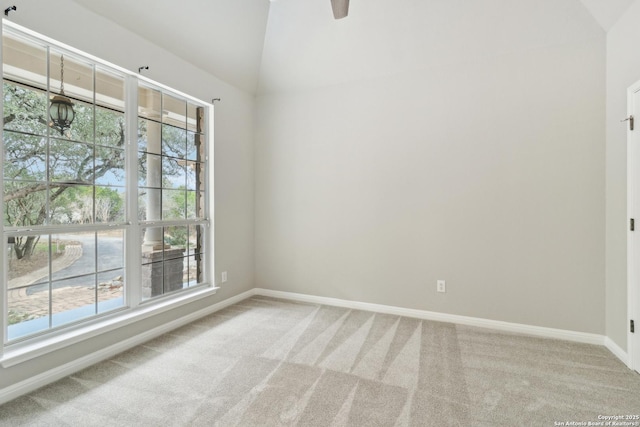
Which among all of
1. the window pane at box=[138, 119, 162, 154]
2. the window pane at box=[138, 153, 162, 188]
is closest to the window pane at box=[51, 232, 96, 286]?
the window pane at box=[138, 153, 162, 188]

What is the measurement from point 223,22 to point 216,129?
105cm

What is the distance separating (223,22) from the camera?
9.62 feet

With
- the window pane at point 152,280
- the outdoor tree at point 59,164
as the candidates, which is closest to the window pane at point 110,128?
the outdoor tree at point 59,164

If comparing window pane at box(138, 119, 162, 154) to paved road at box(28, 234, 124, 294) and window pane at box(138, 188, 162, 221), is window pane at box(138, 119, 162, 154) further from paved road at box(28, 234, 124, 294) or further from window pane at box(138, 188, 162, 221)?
paved road at box(28, 234, 124, 294)

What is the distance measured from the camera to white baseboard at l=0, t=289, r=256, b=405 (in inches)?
75.1

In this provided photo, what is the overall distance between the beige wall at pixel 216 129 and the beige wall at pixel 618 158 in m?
3.63

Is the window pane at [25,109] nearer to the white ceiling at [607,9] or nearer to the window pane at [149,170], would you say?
the window pane at [149,170]

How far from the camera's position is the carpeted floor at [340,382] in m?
1.74

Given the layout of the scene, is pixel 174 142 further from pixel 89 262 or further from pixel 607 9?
pixel 607 9

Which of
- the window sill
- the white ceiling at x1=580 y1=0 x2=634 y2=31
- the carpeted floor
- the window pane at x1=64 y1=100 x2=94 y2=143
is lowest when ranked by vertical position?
the carpeted floor

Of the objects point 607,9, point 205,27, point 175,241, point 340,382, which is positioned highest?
point 205,27

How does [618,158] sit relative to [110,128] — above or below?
below

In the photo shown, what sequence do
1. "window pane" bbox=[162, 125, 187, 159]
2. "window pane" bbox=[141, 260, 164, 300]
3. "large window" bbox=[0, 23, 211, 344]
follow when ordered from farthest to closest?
"window pane" bbox=[162, 125, 187, 159] → "window pane" bbox=[141, 260, 164, 300] → "large window" bbox=[0, 23, 211, 344]

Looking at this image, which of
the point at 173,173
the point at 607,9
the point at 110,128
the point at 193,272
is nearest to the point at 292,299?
the point at 193,272
